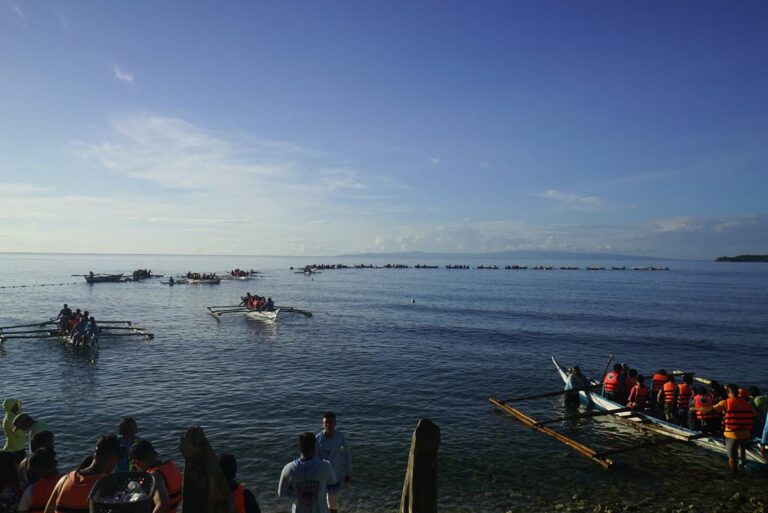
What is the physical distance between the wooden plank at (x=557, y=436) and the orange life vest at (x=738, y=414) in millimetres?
3752

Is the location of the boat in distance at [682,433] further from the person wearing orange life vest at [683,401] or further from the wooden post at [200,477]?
the wooden post at [200,477]

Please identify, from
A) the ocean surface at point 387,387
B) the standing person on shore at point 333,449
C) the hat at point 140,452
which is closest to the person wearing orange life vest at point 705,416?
the ocean surface at point 387,387

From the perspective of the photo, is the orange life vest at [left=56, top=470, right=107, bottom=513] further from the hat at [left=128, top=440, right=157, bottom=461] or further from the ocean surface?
the ocean surface

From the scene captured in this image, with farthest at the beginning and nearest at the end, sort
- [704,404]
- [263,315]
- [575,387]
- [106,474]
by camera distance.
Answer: [263,315] < [575,387] < [704,404] < [106,474]

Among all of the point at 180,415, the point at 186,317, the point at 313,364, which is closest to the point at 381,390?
the point at 313,364

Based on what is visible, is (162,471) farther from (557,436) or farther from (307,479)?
(557,436)

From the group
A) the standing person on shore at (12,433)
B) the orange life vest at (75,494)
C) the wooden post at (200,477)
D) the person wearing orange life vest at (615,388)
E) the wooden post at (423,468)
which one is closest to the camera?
the wooden post at (200,477)

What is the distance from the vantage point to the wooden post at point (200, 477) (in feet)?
16.9

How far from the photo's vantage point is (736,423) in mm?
14227

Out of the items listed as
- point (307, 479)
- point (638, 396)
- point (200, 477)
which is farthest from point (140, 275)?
point (200, 477)

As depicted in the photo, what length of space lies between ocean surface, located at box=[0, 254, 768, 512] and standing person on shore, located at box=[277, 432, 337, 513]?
643cm

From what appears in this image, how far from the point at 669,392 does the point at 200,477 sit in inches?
757

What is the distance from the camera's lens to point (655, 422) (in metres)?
18.2

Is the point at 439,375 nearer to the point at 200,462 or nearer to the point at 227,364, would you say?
the point at 227,364
